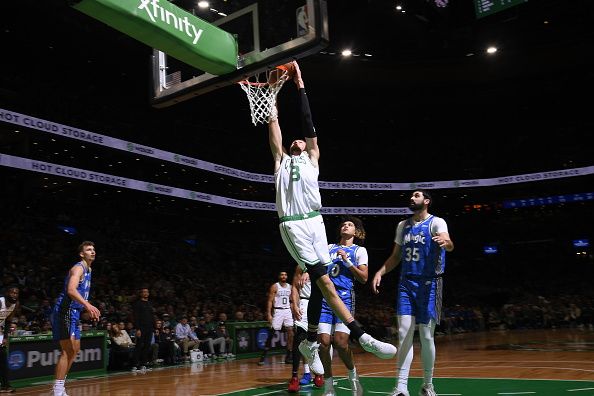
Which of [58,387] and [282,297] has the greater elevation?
[282,297]

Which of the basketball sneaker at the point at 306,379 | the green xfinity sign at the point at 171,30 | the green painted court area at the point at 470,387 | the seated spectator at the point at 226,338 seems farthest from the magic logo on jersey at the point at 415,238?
the seated spectator at the point at 226,338

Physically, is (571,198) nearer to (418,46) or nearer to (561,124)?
(561,124)

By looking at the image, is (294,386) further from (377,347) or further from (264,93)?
(264,93)

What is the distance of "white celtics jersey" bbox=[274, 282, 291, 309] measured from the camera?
12.9m

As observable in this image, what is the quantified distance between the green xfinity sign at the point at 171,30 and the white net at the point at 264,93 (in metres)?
0.43

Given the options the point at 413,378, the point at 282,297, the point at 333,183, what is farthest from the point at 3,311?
the point at 333,183

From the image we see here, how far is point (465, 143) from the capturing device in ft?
124

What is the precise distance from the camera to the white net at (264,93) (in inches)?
251

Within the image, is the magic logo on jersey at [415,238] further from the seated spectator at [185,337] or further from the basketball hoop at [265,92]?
the seated spectator at [185,337]

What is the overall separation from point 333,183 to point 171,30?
26.9m

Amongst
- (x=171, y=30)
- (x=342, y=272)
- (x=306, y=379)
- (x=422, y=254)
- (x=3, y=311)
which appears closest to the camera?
(x=171, y=30)

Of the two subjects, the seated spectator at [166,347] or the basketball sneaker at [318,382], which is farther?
the seated spectator at [166,347]

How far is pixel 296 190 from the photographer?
5320 mm

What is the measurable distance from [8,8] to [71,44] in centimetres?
291
